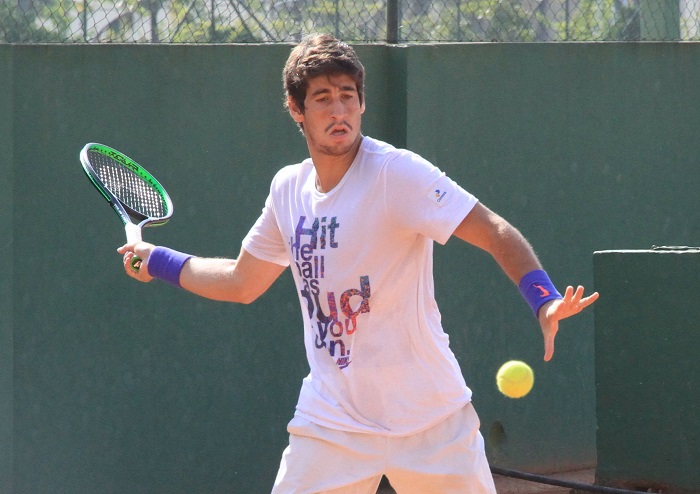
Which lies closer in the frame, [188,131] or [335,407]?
[335,407]

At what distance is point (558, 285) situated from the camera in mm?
6258

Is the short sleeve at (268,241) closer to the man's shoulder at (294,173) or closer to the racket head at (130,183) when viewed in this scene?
the man's shoulder at (294,173)

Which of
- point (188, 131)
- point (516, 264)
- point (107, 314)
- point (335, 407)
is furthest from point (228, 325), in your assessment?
point (516, 264)

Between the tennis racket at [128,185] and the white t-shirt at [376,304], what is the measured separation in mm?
1203

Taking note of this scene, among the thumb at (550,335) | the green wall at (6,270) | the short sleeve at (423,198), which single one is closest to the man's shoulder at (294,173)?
the short sleeve at (423,198)

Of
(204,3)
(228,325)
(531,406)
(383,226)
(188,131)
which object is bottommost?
(531,406)

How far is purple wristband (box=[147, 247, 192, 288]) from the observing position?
12.6 feet

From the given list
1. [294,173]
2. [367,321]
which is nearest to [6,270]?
[294,173]

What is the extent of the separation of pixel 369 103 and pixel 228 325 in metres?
1.35

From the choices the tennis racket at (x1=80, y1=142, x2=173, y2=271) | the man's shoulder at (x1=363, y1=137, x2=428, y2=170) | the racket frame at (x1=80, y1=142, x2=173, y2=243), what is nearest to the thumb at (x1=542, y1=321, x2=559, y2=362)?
the man's shoulder at (x1=363, y1=137, x2=428, y2=170)

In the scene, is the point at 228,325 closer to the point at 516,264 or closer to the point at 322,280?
the point at 322,280

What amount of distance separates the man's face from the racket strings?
1258mm

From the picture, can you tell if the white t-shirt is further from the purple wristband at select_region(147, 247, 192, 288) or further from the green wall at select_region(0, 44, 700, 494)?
the green wall at select_region(0, 44, 700, 494)

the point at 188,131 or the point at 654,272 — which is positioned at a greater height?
the point at 188,131
